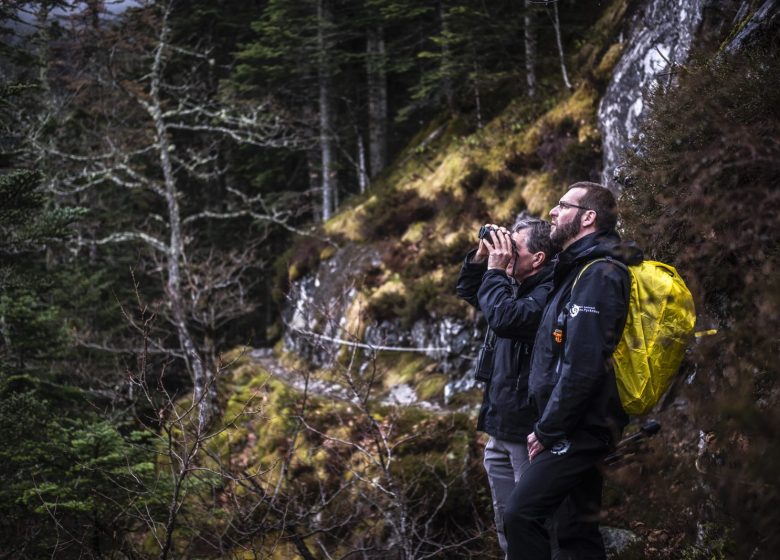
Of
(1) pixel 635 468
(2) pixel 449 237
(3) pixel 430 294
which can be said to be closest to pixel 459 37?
(2) pixel 449 237

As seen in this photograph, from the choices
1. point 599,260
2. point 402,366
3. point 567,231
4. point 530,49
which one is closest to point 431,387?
point 402,366

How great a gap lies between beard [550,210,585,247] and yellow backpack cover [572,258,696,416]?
53cm

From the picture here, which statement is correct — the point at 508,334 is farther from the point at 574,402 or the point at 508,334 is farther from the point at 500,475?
the point at 500,475

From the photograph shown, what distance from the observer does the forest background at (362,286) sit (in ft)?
9.18

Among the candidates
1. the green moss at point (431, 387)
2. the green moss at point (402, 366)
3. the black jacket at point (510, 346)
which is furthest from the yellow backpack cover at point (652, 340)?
the green moss at point (402, 366)

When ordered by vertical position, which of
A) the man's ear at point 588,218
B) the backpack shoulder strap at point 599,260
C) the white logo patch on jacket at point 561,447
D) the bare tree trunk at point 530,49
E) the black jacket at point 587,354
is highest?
the bare tree trunk at point 530,49

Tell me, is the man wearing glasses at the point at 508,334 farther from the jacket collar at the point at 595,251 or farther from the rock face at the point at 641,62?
the rock face at the point at 641,62

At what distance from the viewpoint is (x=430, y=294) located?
10148mm

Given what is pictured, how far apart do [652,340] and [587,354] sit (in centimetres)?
33

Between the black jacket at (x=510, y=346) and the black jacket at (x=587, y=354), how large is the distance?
1.12 feet

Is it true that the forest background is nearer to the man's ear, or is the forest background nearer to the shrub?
the shrub

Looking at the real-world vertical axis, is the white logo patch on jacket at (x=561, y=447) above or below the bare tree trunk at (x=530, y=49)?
below

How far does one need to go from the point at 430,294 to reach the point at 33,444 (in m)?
6.24

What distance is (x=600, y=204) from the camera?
→ 324 cm
